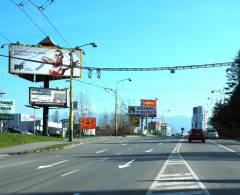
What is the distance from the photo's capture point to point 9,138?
49438 mm

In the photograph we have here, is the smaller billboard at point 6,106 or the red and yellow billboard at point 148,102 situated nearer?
the smaller billboard at point 6,106

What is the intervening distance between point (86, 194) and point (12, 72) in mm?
59395

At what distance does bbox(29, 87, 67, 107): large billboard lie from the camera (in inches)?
2874

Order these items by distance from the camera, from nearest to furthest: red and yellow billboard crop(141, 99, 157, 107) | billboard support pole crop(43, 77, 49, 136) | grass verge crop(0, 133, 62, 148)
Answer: grass verge crop(0, 133, 62, 148) < billboard support pole crop(43, 77, 49, 136) < red and yellow billboard crop(141, 99, 157, 107)

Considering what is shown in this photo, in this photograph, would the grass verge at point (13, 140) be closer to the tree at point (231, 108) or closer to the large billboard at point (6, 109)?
the large billboard at point (6, 109)

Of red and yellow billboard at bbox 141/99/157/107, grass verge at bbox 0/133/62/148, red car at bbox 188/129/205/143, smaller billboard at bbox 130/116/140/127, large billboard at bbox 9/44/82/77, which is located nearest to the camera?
grass verge at bbox 0/133/62/148

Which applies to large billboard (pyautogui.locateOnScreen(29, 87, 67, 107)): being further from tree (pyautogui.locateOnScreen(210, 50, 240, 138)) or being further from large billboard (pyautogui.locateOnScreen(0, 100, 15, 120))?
tree (pyautogui.locateOnScreen(210, 50, 240, 138))

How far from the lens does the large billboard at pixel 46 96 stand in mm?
73000

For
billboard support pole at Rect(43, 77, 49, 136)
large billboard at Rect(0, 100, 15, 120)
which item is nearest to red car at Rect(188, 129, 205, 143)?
billboard support pole at Rect(43, 77, 49, 136)

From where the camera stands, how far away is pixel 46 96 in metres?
73.1

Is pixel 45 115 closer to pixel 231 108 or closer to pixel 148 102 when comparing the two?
pixel 231 108

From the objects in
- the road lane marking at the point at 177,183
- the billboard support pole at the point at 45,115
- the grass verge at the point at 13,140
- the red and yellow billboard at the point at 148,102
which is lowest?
the road lane marking at the point at 177,183

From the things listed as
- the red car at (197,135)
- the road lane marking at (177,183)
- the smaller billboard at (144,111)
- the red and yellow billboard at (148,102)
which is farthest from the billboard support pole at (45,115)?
the red and yellow billboard at (148,102)

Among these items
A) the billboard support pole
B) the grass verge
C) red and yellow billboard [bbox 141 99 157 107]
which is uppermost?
red and yellow billboard [bbox 141 99 157 107]
